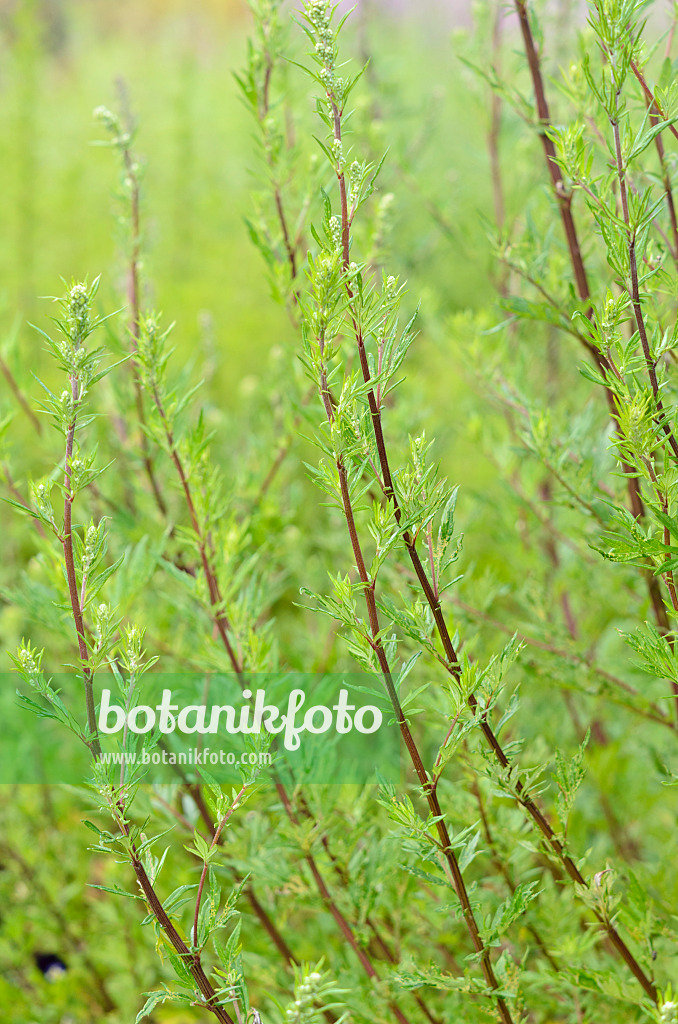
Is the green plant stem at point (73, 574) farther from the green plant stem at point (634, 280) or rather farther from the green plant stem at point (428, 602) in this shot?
the green plant stem at point (634, 280)

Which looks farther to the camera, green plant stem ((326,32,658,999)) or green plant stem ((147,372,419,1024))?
green plant stem ((147,372,419,1024))

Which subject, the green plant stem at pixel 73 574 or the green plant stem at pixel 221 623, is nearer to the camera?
the green plant stem at pixel 73 574

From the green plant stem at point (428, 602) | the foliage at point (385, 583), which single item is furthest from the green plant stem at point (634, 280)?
the green plant stem at point (428, 602)

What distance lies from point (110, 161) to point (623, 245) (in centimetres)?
503

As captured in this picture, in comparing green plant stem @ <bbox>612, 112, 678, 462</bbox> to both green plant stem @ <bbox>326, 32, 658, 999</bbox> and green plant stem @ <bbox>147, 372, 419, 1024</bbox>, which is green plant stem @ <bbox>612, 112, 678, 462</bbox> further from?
green plant stem @ <bbox>147, 372, 419, 1024</bbox>

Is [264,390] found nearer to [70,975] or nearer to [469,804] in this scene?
[469,804]

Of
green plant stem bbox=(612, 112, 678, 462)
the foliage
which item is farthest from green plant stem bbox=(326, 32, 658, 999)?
green plant stem bbox=(612, 112, 678, 462)

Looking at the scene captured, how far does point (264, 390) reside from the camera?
4.84 ft

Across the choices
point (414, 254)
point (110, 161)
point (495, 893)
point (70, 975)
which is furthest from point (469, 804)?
point (110, 161)

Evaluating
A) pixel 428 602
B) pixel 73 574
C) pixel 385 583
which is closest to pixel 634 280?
pixel 428 602

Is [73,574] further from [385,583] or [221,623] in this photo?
[385,583]

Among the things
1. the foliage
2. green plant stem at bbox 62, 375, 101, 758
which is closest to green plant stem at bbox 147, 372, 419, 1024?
the foliage

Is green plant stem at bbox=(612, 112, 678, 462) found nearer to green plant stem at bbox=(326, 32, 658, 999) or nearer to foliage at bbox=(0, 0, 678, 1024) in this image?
foliage at bbox=(0, 0, 678, 1024)

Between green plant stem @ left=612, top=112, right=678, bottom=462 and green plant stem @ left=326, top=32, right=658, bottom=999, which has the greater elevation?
green plant stem @ left=612, top=112, right=678, bottom=462
